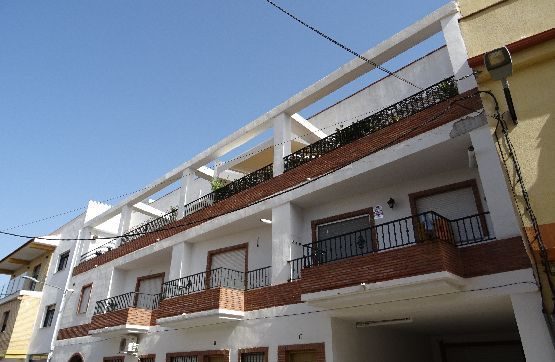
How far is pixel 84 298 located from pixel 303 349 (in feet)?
46.4

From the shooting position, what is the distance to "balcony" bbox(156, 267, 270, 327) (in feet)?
37.2

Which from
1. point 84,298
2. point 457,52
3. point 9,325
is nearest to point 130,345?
point 84,298

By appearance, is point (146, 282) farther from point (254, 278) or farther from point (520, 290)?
point (520, 290)

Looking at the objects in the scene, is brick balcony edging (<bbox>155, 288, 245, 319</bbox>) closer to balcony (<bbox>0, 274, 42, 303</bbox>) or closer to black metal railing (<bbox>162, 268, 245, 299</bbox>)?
black metal railing (<bbox>162, 268, 245, 299</bbox>)

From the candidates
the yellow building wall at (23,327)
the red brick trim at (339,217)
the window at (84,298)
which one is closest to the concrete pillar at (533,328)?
Answer: the red brick trim at (339,217)

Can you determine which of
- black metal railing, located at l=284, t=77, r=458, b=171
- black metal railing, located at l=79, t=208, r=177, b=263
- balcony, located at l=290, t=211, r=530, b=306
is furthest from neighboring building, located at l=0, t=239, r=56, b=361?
balcony, located at l=290, t=211, r=530, b=306

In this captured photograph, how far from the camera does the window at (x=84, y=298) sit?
19.2 metres

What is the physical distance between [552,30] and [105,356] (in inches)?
684

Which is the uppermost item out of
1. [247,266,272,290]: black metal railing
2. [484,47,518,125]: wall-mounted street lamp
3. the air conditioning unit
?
A: [484,47,518,125]: wall-mounted street lamp

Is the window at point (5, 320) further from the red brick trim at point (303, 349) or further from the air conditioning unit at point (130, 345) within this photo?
the red brick trim at point (303, 349)

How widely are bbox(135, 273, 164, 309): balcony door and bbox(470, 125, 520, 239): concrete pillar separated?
13.0 metres

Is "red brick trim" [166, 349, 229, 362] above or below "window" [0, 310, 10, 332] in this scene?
below

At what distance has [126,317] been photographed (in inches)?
556

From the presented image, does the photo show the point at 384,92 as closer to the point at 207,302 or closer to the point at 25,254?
the point at 207,302
